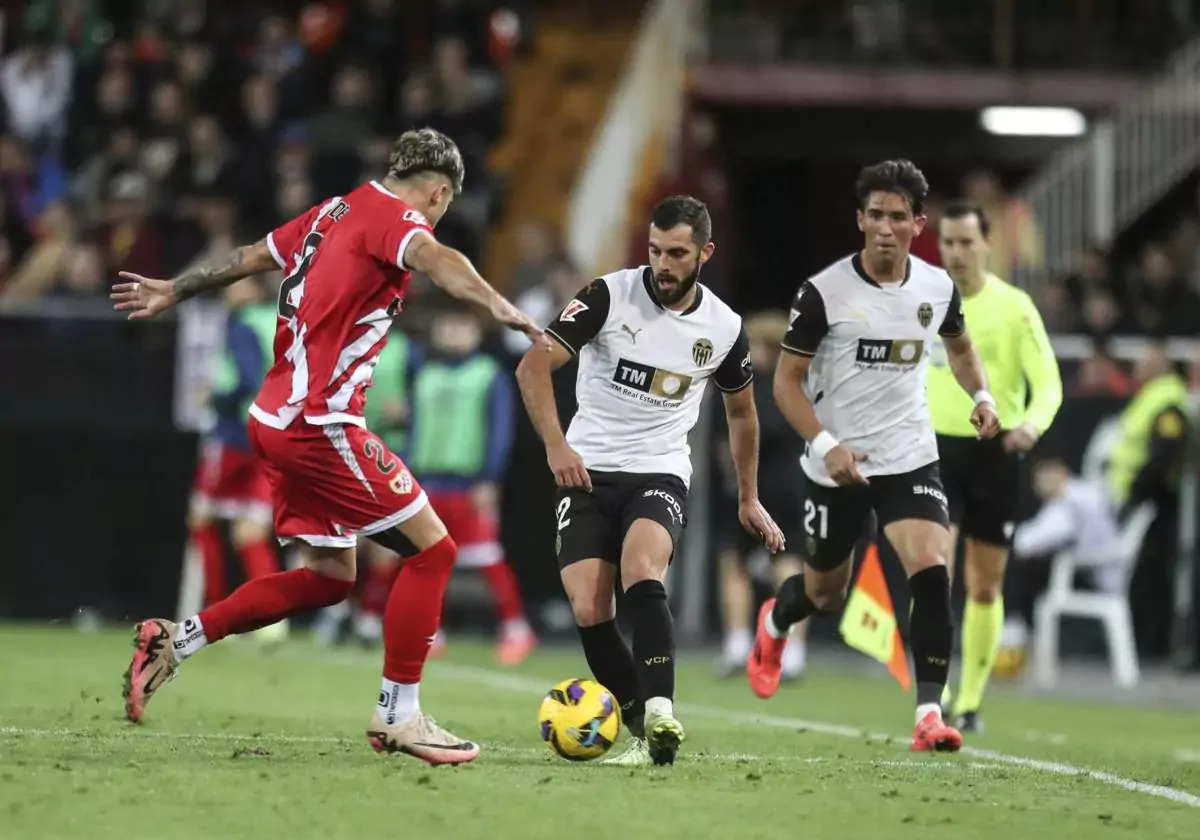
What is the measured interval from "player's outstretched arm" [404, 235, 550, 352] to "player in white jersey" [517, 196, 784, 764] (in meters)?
0.71

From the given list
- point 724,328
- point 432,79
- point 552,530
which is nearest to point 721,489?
point 552,530

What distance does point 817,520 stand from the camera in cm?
1046

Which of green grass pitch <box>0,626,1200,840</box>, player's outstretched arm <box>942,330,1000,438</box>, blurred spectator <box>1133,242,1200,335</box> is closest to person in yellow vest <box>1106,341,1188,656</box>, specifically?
blurred spectator <box>1133,242,1200,335</box>

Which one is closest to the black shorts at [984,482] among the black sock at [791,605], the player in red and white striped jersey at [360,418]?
the black sock at [791,605]

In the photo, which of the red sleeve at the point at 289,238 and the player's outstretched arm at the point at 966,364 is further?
the player's outstretched arm at the point at 966,364

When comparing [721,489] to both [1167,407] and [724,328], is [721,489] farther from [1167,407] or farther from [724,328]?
[724,328]

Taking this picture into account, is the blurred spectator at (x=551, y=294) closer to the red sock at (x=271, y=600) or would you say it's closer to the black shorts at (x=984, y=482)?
the black shorts at (x=984, y=482)

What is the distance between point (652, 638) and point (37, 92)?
1570cm

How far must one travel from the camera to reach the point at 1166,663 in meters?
17.3

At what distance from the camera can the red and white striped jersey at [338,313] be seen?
27.2 ft

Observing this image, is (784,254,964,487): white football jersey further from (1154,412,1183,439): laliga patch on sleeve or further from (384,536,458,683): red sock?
(1154,412,1183,439): laliga patch on sleeve

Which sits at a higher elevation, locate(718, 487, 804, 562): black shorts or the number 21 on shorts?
locate(718, 487, 804, 562): black shorts

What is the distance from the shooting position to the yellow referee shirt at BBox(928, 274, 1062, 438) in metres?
11.3

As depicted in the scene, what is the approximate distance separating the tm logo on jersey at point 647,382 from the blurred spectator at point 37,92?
14.6 meters
